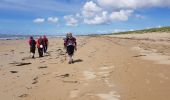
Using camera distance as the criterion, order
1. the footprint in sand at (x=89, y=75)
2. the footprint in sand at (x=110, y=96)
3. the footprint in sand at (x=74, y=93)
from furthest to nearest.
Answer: the footprint in sand at (x=89, y=75) < the footprint in sand at (x=74, y=93) < the footprint in sand at (x=110, y=96)

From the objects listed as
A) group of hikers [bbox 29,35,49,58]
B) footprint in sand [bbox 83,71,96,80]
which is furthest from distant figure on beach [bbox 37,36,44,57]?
footprint in sand [bbox 83,71,96,80]

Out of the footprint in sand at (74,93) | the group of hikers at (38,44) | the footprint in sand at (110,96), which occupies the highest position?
the group of hikers at (38,44)

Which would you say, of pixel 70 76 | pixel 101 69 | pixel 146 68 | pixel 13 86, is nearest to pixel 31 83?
pixel 13 86

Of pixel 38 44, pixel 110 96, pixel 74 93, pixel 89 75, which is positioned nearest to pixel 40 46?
pixel 38 44

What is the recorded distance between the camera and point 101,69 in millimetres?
15492

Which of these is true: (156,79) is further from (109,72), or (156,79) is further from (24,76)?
(24,76)

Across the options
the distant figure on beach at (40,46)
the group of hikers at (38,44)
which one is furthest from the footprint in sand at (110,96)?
the distant figure on beach at (40,46)

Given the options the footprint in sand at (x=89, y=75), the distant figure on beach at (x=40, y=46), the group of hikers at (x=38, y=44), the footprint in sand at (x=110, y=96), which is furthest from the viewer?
the distant figure on beach at (x=40, y=46)

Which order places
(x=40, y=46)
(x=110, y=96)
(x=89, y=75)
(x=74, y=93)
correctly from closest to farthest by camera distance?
(x=110, y=96), (x=74, y=93), (x=89, y=75), (x=40, y=46)

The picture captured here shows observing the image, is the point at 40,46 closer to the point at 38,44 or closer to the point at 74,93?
the point at 38,44

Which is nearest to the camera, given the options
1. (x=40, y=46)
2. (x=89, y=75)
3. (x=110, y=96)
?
(x=110, y=96)

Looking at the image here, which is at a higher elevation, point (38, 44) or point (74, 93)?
point (38, 44)

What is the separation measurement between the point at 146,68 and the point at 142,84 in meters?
3.70

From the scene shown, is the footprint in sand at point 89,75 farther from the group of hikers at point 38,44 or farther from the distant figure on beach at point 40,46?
the distant figure on beach at point 40,46
